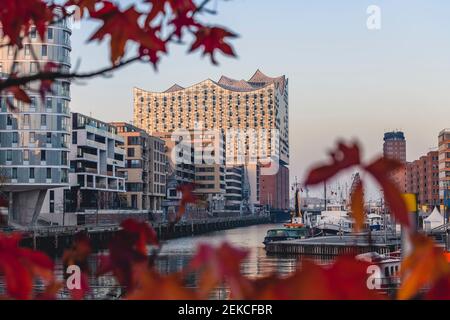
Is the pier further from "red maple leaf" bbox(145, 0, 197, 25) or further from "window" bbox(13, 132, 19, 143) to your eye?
"red maple leaf" bbox(145, 0, 197, 25)

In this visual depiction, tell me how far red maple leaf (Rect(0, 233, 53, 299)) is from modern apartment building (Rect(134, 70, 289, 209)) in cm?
13638

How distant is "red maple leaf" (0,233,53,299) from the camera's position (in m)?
1.39

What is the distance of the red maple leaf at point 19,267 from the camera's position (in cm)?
139

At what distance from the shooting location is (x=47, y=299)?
1754 millimetres

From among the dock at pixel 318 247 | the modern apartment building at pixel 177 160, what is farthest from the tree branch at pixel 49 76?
the modern apartment building at pixel 177 160

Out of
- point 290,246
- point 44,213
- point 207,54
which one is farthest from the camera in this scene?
point 44,213

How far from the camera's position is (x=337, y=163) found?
3.97 ft

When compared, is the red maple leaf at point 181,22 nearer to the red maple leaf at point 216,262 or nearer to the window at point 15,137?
the red maple leaf at point 216,262

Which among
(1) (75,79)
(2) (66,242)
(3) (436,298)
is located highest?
(1) (75,79)

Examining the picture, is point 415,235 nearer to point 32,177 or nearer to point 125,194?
point 32,177

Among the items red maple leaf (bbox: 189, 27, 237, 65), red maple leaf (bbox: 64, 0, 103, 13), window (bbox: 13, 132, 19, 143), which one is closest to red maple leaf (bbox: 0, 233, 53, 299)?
red maple leaf (bbox: 189, 27, 237, 65)

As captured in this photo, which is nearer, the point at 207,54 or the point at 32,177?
the point at 207,54

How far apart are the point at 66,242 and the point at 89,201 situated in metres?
14.4
